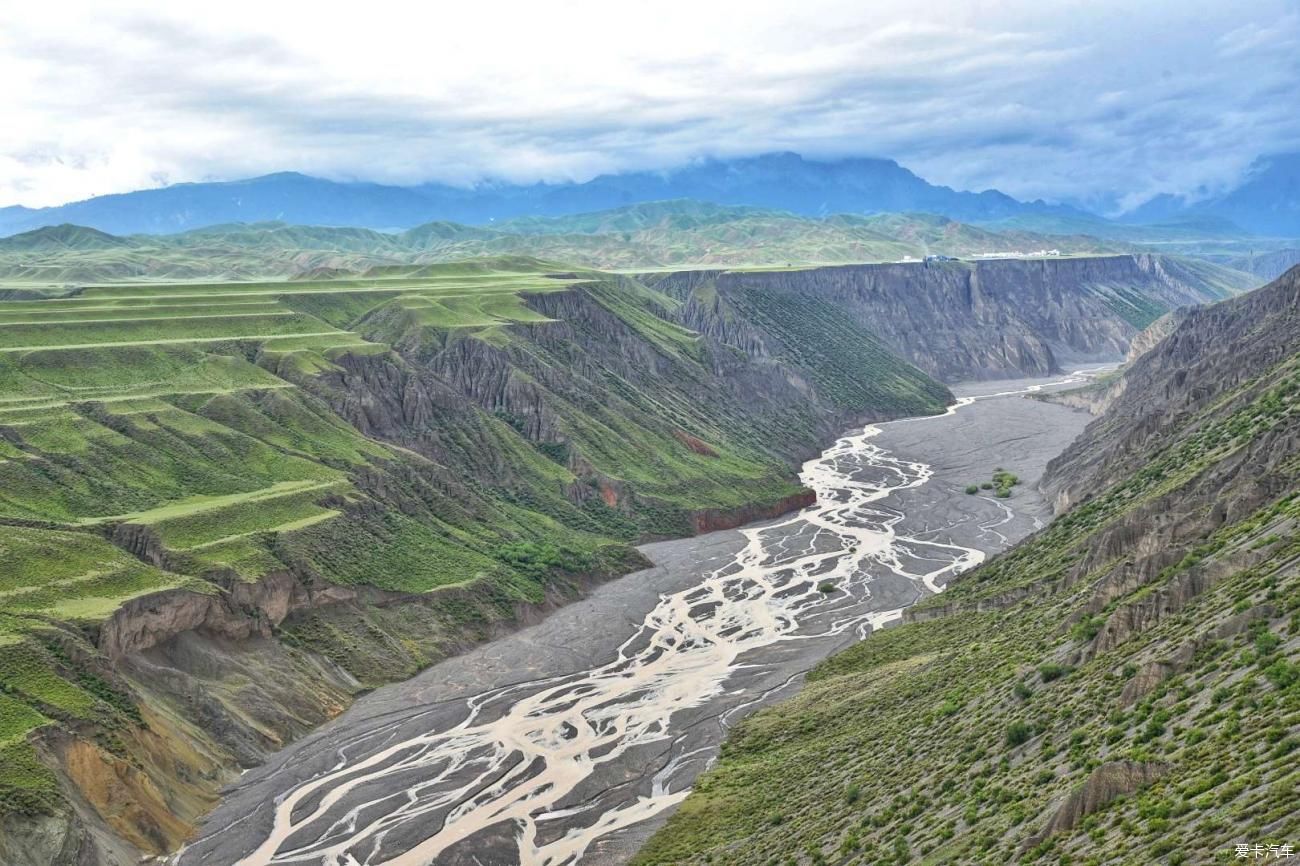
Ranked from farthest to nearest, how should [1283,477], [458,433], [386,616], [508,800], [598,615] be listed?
[458,433] < [598,615] < [386,616] < [508,800] < [1283,477]

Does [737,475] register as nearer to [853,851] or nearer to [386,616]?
[386,616]

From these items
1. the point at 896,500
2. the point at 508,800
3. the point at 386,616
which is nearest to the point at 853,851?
the point at 508,800

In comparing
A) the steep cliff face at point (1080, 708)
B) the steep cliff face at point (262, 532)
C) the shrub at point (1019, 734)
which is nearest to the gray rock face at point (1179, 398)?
the steep cliff face at point (1080, 708)

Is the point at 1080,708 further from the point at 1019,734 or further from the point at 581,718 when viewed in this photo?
the point at 581,718

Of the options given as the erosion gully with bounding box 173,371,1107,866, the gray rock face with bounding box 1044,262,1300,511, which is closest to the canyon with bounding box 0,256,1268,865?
the erosion gully with bounding box 173,371,1107,866

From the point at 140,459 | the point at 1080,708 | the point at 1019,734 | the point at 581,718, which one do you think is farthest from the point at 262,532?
the point at 1080,708

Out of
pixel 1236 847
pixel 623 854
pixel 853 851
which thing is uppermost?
pixel 1236 847

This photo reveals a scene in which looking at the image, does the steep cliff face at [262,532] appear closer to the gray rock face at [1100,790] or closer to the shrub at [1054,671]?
the shrub at [1054,671]

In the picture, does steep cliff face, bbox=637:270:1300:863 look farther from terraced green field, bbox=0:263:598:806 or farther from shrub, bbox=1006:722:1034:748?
terraced green field, bbox=0:263:598:806
